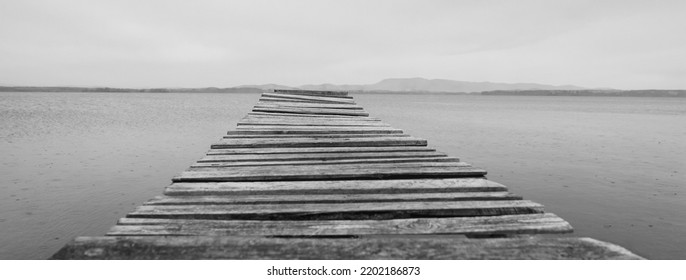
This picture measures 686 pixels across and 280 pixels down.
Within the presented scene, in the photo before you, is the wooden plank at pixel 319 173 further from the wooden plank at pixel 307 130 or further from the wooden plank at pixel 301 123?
the wooden plank at pixel 301 123

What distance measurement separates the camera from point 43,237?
6.48m

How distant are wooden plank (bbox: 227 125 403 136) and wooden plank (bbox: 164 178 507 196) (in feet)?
8.88

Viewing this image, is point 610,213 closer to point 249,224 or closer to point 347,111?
point 347,111

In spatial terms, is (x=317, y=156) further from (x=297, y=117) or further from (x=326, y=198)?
(x=297, y=117)

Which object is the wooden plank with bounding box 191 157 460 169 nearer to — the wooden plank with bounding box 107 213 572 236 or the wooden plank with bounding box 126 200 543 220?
the wooden plank with bounding box 126 200 543 220

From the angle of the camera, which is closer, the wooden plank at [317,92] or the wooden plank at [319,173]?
the wooden plank at [319,173]

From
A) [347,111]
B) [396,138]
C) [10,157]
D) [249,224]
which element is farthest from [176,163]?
[249,224]

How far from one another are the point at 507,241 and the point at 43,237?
708 cm

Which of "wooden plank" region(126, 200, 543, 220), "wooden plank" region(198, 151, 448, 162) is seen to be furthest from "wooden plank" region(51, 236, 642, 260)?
"wooden plank" region(198, 151, 448, 162)

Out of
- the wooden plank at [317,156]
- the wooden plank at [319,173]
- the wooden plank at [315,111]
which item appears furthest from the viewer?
the wooden plank at [315,111]

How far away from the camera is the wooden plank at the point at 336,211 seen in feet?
9.16

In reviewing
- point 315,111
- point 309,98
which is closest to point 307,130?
point 315,111

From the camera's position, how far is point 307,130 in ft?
20.9

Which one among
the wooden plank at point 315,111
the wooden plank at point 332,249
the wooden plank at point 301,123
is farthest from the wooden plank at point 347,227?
the wooden plank at point 315,111
